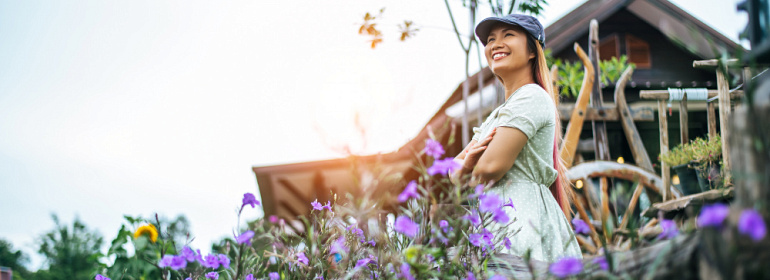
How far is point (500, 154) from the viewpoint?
6.17 ft

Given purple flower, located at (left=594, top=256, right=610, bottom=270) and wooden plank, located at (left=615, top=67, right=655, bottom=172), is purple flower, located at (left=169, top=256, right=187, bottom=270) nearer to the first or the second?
purple flower, located at (left=594, top=256, right=610, bottom=270)

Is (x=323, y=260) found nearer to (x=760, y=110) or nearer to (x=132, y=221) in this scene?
(x=760, y=110)

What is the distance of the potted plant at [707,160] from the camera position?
4.21 metres

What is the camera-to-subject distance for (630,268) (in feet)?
2.94

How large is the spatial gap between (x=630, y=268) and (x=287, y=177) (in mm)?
9835

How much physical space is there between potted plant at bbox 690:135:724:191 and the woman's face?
263 cm

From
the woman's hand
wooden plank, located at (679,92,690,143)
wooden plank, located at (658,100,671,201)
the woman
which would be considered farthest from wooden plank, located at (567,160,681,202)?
the woman's hand

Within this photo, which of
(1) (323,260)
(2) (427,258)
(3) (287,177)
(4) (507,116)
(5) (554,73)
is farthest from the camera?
(3) (287,177)

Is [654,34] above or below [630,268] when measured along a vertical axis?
above

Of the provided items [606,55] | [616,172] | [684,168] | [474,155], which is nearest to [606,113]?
[616,172]

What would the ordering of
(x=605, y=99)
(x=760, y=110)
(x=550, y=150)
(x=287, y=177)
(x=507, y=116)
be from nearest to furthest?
(x=760, y=110) < (x=507, y=116) < (x=550, y=150) < (x=605, y=99) < (x=287, y=177)

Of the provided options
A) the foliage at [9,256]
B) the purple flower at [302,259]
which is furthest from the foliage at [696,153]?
the foliage at [9,256]

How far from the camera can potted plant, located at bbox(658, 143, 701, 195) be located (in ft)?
15.1

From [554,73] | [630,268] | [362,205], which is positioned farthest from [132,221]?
[554,73]
